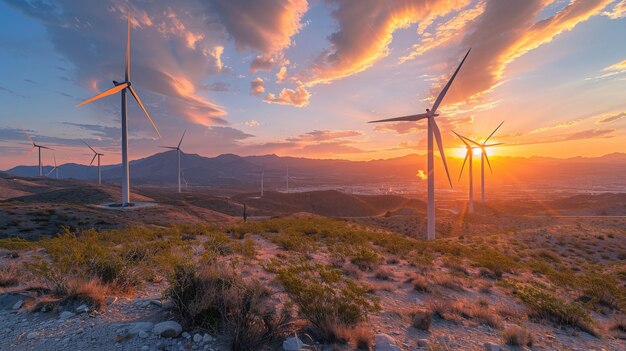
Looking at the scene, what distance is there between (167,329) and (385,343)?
4572 millimetres

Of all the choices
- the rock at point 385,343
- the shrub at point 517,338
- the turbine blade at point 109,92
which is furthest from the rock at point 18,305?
the turbine blade at point 109,92

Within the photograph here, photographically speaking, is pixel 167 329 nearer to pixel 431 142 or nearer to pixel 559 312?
pixel 559 312

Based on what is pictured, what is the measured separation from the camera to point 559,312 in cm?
814

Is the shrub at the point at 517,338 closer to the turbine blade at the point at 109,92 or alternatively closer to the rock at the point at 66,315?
the rock at the point at 66,315

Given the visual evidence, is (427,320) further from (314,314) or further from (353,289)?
(314,314)

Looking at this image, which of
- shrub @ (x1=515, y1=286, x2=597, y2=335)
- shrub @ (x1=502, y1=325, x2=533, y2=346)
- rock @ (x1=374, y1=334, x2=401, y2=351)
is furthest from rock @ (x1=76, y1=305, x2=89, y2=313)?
shrub @ (x1=515, y1=286, x2=597, y2=335)

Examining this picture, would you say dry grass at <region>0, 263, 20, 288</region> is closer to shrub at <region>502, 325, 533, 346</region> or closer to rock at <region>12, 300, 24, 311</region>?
rock at <region>12, 300, 24, 311</region>

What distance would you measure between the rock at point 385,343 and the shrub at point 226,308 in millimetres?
1983

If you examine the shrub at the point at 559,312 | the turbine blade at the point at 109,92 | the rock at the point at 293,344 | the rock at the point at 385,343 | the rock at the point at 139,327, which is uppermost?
the turbine blade at the point at 109,92

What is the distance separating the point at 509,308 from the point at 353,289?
5988mm

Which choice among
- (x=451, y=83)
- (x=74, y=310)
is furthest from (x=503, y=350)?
(x=451, y=83)

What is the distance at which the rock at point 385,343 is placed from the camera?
555cm

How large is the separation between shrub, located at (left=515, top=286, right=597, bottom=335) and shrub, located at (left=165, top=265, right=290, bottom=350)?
8344 mm

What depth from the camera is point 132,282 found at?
26.5ft
